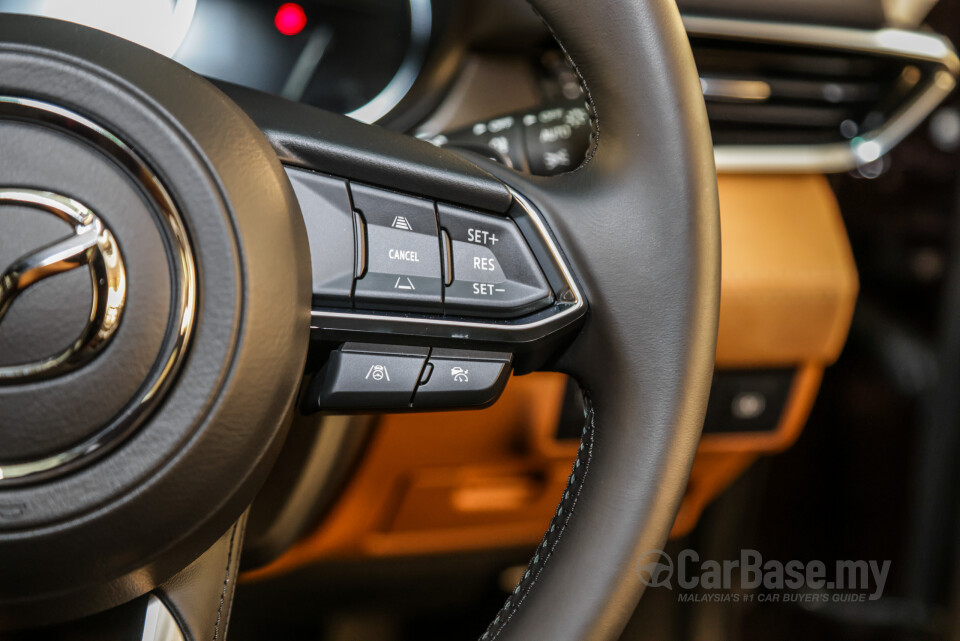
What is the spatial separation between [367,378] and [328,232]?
0.27 ft

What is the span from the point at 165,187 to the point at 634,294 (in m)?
0.26

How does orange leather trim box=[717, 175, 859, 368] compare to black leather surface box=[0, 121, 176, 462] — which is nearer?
black leather surface box=[0, 121, 176, 462]

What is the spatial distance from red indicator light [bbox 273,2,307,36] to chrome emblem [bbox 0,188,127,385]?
18.7 inches

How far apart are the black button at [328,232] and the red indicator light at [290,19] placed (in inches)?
16.0

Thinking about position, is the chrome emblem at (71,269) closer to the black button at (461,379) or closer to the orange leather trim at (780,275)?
the black button at (461,379)

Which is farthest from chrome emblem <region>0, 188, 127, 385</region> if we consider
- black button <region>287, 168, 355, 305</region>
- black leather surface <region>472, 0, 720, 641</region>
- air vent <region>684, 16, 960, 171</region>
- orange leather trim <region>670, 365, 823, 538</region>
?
orange leather trim <region>670, 365, 823, 538</region>

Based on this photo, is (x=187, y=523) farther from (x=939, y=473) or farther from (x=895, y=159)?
(x=895, y=159)

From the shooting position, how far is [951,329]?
4.23 ft

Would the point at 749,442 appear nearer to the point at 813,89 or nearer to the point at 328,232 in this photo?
the point at 813,89

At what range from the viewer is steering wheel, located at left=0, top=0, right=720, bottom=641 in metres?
0.41

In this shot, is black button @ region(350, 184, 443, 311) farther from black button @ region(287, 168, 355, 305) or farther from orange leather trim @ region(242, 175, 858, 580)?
orange leather trim @ region(242, 175, 858, 580)

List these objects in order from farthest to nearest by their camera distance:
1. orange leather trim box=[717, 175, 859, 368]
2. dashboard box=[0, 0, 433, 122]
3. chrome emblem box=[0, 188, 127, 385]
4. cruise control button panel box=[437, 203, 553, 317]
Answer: orange leather trim box=[717, 175, 859, 368] < dashboard box=[0, 0, 433, 122] < cruise control button panel box=[437, 203, 553, 317] < chrome emblem box=[0, 188, 127, 385]

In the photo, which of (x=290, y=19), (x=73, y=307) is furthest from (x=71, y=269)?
(x=290, y=19)

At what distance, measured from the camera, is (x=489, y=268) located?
521 millimetres
